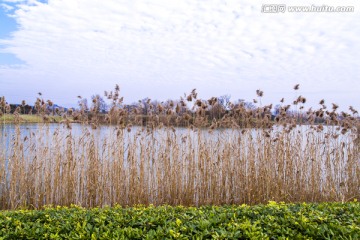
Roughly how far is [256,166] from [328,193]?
107 centimetres

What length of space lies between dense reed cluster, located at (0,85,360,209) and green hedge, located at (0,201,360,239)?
1.81 metres

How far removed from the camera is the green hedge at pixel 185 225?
2.02 metres

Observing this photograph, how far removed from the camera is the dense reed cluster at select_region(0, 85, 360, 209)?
4.44 meters

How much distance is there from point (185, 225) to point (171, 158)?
8.09 feet

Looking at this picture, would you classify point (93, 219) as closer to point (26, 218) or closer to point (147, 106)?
point (26, 218)

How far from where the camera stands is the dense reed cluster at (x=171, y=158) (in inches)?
175

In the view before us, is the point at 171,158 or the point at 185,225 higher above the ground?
the point at 171,158

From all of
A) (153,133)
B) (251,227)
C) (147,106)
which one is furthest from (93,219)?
(147,106)

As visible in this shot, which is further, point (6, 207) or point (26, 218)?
point (6, 207)

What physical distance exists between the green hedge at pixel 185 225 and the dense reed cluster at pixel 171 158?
1.81m

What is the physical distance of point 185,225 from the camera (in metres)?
2.13

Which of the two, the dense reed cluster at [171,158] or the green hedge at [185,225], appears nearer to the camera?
the green hedge at [185,225]

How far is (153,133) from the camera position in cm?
466

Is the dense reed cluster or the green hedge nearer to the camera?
the green hedge
